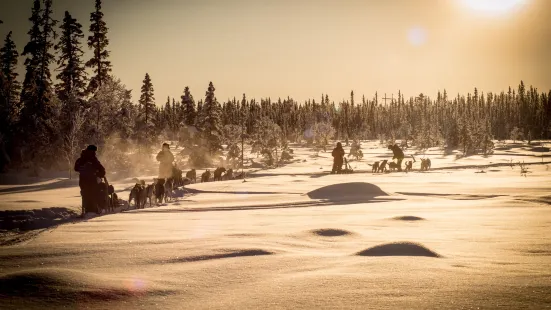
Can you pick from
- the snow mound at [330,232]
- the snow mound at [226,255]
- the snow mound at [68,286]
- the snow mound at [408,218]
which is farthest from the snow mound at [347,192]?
the snow mound at [68,286]

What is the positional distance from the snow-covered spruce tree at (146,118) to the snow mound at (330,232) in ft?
121

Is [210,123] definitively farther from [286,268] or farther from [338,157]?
[286,268]

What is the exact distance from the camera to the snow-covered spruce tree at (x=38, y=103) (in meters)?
28.9

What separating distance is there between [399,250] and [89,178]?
27.4 feet

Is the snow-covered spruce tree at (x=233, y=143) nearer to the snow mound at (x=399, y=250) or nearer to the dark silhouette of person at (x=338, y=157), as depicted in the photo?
the dark silhouette of person at (x=338, y=157)

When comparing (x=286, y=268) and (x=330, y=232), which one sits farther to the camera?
(x=330, y=232)

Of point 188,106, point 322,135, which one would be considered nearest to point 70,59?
point 188,106

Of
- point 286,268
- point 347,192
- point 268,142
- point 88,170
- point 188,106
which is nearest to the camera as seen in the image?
point 286,268

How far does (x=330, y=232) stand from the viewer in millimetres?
4707

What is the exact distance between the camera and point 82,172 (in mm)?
9250

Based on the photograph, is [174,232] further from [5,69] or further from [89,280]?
[5,69]

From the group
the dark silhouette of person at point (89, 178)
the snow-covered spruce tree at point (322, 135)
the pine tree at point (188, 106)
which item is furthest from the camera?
the snow-covered spruce tree at point (322, 135)

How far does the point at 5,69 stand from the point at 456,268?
159 ft

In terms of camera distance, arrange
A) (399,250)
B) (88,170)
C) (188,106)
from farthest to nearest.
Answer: (188,106) < (88,170) < (399,250)
